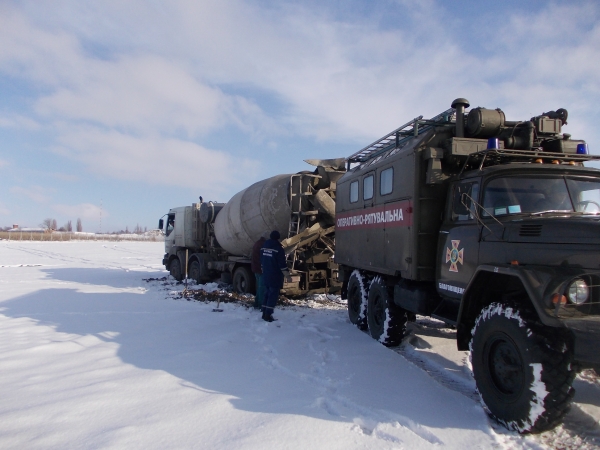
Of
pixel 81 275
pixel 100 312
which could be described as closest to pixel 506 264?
pixel 100 312

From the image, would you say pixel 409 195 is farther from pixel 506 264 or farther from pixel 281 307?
pixel 281 307

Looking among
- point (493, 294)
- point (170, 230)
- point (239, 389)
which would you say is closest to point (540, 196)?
point (493, 294)

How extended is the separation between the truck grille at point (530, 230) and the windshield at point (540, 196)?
0.50 m

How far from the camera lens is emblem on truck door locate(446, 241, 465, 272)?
5.32 m

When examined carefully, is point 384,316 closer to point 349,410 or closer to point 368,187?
point 368,187

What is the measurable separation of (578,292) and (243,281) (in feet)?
34.1

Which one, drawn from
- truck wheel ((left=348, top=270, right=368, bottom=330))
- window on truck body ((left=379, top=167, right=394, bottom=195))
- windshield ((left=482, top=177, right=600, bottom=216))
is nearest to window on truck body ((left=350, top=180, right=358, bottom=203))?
window on truck body ((left=379, top=167, right=394, bottom=195))

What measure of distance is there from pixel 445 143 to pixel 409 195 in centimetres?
87

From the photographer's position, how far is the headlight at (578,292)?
3602 mm

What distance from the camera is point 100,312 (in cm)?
902

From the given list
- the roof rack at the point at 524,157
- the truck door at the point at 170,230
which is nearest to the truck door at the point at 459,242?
the roof rack at the point at 524,157

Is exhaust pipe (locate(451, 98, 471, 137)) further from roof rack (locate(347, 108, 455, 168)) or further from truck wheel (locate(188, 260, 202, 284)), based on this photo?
truck wheel (locate(188, 260, 202, 284))

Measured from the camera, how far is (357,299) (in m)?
8.43

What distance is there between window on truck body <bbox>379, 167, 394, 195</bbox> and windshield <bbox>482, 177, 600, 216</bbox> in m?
2.00
